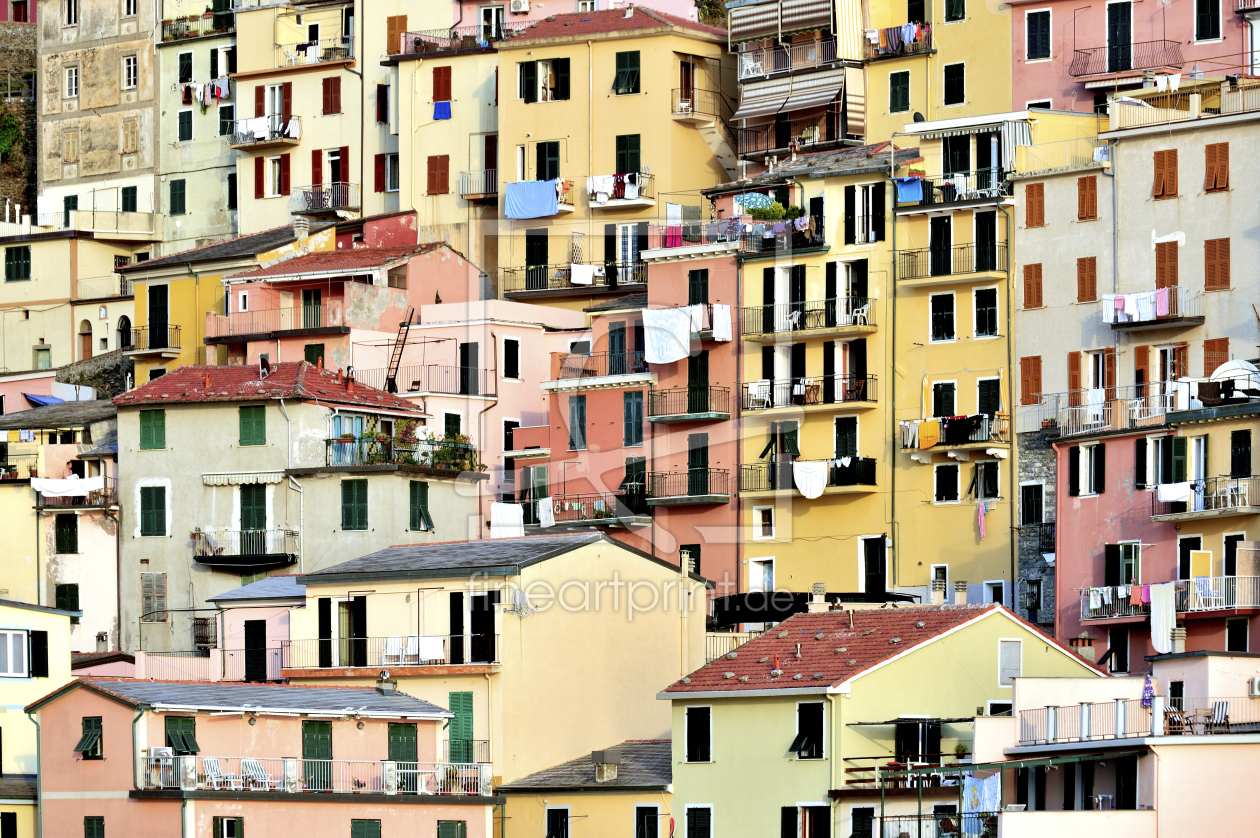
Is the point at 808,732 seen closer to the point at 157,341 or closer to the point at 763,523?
the point at 763,523

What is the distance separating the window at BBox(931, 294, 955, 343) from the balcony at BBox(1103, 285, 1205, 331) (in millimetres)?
5543

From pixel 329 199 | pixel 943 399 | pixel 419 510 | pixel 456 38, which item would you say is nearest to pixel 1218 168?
pixel 943 399

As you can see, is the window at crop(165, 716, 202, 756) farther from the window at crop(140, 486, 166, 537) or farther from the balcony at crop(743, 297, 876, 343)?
the balcony at crop(743, 297, 876, 343)

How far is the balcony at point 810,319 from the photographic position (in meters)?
70.3

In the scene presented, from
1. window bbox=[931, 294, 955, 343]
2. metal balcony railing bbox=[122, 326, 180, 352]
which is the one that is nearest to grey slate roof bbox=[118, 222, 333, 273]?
metal balcony railing bbox=[122, 326, 180, 352]

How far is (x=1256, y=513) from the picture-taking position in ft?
189

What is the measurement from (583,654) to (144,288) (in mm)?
33091

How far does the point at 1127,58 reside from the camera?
250 feet

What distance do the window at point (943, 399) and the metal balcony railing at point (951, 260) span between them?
309 cm

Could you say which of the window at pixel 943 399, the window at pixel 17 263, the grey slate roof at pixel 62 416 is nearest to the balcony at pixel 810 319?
the window at pixel 943 399

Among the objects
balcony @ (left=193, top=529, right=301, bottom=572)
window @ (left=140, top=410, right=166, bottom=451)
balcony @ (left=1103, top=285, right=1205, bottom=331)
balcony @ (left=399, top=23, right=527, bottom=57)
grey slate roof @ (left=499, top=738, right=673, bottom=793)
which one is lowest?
grey slate roof @ (left=499, top=738, right=673, bottom=793)

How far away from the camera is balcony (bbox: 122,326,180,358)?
85000mm

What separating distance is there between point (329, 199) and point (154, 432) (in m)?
20.5

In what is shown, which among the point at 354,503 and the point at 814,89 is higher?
the point at 814,89
